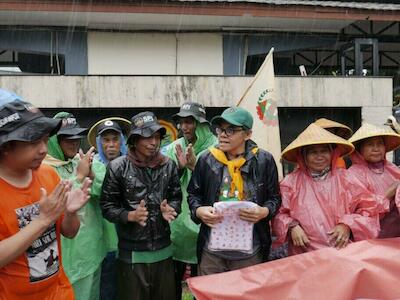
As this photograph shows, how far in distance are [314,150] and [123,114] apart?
591 centimetres

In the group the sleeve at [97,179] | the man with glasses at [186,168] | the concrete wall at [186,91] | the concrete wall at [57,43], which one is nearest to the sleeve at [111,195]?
the sleeve at [97,179]

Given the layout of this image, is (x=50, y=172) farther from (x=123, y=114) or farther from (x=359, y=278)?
(x=123, y=114)

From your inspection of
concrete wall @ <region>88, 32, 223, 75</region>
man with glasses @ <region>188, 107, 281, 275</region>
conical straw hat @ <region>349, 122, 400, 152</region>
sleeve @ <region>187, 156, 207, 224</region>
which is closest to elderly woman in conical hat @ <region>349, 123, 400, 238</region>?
conical straw hat @ <region>349, 122, 400, 152</region>

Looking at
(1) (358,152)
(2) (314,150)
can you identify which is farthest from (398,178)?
(2) (314,150)

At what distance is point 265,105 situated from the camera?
5375mm

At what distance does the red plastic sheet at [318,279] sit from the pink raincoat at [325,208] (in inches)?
10.7

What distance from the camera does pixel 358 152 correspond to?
3744mm

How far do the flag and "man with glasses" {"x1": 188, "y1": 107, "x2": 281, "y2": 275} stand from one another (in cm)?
215

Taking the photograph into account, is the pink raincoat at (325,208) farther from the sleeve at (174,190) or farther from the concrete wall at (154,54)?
the concrete wall at (154,54)

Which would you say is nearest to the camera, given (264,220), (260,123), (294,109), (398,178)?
(264,220)

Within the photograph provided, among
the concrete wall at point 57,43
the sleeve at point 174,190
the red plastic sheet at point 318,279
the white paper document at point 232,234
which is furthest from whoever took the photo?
the concrete wall at point 57,43

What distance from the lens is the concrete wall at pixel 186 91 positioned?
8242 millimetres

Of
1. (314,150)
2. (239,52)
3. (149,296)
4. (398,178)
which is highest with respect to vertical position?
(239,52)

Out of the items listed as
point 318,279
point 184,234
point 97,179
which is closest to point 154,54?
point 184,234
